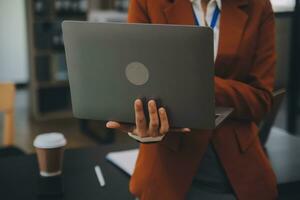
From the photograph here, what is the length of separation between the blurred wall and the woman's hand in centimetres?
530

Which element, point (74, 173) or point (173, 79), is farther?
point (74, 173)

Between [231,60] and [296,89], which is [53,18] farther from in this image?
[231,60]

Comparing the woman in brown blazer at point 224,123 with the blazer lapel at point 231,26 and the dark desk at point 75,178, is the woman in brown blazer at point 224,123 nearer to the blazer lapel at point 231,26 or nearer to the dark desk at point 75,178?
the blazer lapel at point 231,26

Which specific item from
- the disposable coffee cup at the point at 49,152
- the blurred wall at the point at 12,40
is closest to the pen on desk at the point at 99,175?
the disposable coffee cup at the point at 49,152

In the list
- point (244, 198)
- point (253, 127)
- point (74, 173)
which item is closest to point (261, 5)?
point (253, 127)

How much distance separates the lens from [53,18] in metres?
5.33

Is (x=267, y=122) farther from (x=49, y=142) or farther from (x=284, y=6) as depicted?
(x=284, y=6)

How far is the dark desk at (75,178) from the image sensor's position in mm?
1370

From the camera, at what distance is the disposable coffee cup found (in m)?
1.37

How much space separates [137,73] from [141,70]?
1 centimetres

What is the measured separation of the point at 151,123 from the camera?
1115 mm

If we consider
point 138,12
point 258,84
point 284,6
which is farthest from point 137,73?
point 284,6

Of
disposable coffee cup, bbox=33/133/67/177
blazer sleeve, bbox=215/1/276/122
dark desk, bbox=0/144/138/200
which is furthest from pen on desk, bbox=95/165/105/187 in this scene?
blazer sleeve, bbox=215/1/276/122

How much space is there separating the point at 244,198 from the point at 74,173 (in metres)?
0.55
